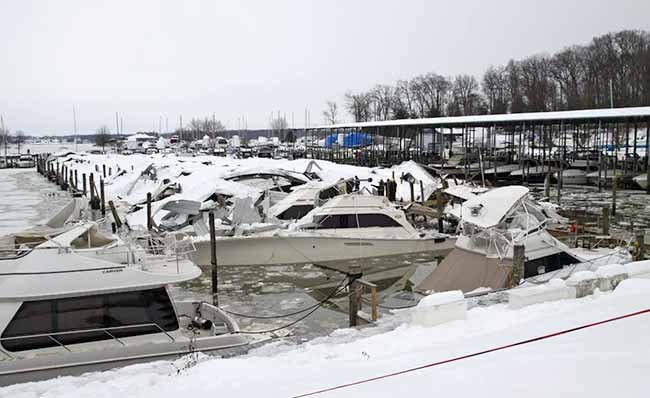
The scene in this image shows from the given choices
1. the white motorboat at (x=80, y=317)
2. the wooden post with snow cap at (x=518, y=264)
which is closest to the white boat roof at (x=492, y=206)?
the wooden post with snow cap at (x=518, y=264)

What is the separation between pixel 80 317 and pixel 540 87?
86538 millimetres

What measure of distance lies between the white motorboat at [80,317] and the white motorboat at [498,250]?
5849 mm

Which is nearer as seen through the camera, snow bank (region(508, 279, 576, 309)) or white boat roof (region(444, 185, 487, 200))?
snow bank (region(508, 279, 576, 309))

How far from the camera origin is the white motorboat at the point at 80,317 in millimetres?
9055


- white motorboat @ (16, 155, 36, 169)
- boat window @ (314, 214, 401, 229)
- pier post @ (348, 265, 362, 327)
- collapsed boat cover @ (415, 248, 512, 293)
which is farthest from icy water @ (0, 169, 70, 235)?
white motorboat @ (16, 155, 36, 169)

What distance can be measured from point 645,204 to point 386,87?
80021mm

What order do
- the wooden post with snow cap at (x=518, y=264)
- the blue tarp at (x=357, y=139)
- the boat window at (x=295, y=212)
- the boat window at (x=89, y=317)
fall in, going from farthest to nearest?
1. the blue tarp at (x=357, y=139)
2. the boat window at (x=295, y=212)
3. the wooden post with snow cap at (x=518, y=264)
4. the boat window at (x=89, y=317)

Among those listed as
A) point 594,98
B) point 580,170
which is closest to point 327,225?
point 580,170

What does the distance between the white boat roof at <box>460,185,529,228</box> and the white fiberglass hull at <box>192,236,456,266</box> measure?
15.5ft

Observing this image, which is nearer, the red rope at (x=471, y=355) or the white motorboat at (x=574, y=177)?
the red rope at (x=471, y=355)

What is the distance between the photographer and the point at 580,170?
43.0m

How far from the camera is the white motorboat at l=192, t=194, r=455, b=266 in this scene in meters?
18.9

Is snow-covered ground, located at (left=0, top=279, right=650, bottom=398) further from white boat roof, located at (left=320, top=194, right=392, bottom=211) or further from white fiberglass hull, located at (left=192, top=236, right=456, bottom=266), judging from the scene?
white boat roof, located at (left=320, top=194, right=392, bottom=211)

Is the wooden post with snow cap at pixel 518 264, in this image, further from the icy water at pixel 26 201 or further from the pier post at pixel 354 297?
the icy water at pixel 26 201
